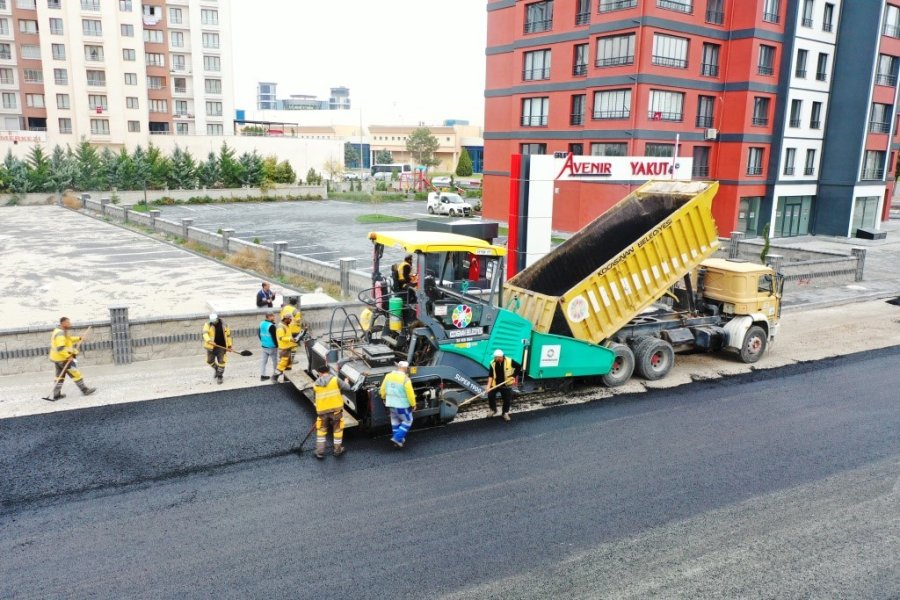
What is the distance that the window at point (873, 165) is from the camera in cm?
3859

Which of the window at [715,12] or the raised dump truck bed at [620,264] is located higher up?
the window at [715,12]

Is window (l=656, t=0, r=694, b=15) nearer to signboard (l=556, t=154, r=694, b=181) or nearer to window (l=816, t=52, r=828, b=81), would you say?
window (l=816, t=52, r=828, b=81)

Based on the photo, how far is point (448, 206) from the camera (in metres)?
44.1

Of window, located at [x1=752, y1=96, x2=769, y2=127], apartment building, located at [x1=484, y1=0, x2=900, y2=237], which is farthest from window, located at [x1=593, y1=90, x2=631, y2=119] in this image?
window, located at [x1=752, y1=96, x2=769, y2=127]

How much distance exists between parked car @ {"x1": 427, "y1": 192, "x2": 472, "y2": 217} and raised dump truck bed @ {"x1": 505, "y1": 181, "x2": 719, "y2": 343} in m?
29.3

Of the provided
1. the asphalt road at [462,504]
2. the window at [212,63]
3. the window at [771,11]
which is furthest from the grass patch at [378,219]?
the window at [212,63]

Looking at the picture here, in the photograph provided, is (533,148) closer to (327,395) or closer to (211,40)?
(327,395)

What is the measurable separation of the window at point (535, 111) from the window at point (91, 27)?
4611cm

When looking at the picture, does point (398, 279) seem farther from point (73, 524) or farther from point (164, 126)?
point (164, 126)

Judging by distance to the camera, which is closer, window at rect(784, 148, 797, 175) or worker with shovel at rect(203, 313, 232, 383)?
worker with shovel at rect(203, 313, 232, 383)

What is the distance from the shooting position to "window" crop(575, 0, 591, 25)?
3416cm

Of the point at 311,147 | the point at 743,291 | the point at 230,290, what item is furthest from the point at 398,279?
the point at 311,147

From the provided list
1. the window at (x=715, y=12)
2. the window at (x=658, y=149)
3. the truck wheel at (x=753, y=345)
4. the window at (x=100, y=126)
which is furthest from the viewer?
the window at (x=100, y=126)

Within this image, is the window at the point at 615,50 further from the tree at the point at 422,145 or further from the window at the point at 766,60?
the tree at the point at 422,145
